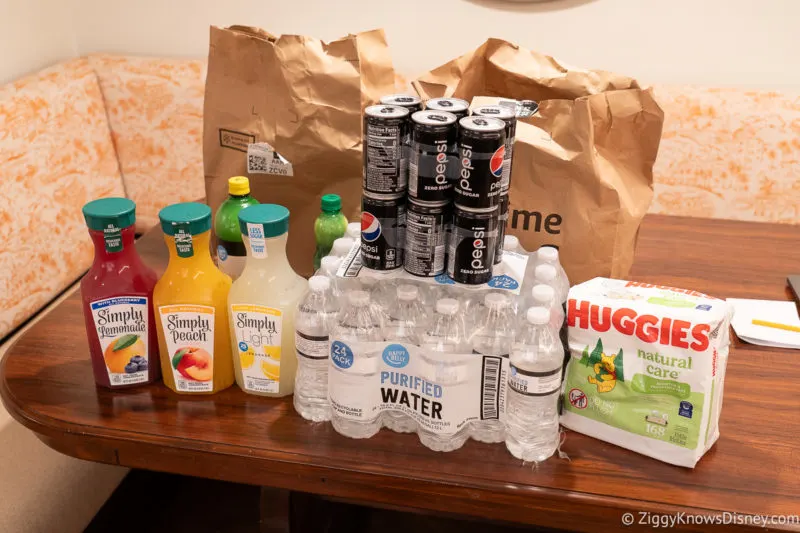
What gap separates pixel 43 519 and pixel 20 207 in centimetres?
79

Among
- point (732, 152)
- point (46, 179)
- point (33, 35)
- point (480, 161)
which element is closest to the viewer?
point (480, 161)

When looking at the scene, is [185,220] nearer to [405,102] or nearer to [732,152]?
[405,102]

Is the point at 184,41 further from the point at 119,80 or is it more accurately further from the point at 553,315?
the point at 553,315

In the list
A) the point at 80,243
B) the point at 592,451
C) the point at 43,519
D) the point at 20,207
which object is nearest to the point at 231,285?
the point at 592,451

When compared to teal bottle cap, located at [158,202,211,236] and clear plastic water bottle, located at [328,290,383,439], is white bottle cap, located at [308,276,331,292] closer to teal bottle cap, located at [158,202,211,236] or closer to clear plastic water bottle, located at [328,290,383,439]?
clear plastic water bottle, located at [328,290,383,439]

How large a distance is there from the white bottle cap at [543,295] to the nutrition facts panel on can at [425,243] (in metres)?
0.12

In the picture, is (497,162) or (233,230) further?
(233,230)

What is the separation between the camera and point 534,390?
90cm

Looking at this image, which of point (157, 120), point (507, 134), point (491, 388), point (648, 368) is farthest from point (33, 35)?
point (648, 368)

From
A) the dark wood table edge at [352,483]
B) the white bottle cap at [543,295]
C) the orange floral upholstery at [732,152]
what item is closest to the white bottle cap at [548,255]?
the white bottle cap at [543,295]

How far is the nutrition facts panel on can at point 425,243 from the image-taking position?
928 mm

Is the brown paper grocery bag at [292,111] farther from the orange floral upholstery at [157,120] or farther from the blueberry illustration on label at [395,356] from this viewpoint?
the orange floral upholstery at [157,120]

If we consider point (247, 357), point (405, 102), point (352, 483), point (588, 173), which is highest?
point (405, 102)

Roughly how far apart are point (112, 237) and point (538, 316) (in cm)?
56
